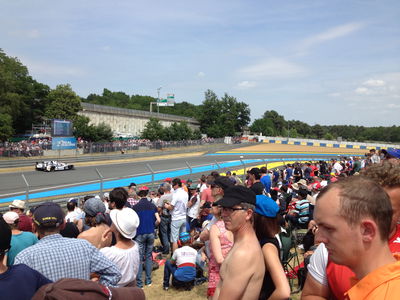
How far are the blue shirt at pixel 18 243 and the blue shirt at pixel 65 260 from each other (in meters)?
1.39

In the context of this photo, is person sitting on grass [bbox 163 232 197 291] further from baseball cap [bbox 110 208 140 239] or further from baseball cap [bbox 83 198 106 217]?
baseball cap [bbox 110 208 140 239]

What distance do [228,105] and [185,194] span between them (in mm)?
82563

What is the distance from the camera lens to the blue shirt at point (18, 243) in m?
4.04

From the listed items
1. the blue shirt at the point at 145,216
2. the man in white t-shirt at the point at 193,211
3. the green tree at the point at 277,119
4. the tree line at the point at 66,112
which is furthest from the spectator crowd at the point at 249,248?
the green tree at the point at 277,119

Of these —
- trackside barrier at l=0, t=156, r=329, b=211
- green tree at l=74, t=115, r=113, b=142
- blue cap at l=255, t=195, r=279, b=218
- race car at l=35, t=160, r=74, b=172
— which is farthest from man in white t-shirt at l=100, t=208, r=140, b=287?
green tree at l=74, t=115, r=113, b=142

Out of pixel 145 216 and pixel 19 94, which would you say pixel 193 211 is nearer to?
pixel 145 216

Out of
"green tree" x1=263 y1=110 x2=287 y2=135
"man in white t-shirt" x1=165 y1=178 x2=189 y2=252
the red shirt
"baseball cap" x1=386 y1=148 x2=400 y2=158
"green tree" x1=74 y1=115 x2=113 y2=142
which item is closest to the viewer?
the red shirt

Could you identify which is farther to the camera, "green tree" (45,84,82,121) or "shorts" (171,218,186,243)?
"green tree" (45,84,82,121)

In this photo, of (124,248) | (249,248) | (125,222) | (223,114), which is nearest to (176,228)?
(124,248)

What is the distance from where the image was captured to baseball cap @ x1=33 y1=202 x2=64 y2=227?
10.0 feet

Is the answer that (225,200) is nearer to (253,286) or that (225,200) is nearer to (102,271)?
(253,286)

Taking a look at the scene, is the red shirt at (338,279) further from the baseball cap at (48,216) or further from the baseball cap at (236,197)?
the baseball cap at (48,216)

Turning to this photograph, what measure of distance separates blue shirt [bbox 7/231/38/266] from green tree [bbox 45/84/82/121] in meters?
59.8

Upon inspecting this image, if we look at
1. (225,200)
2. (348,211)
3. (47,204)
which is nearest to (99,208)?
(47,204)
